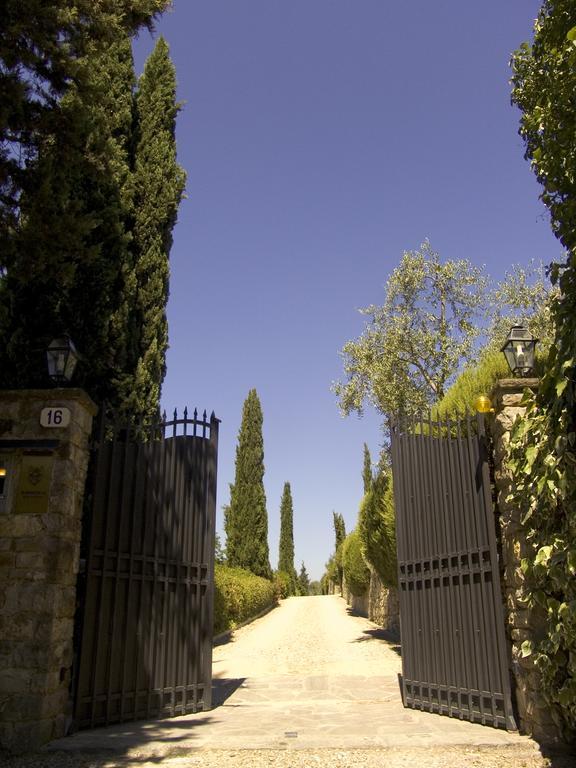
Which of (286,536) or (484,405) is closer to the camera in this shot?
(484,405)

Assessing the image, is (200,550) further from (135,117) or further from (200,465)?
(135,117)

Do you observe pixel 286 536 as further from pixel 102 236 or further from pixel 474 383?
pixel 102 236

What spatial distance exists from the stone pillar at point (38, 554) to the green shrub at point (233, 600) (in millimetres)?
9816

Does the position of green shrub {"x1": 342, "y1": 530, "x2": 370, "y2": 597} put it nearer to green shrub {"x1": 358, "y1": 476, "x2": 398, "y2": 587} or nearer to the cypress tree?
green shrub {"x1": 358, "y1": 476, "x2": 398, "y2": 587}

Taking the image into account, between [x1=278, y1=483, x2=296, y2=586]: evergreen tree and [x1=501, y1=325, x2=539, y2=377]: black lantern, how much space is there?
40236 mm

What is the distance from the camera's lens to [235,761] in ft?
14.5

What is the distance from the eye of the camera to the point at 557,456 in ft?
14.5

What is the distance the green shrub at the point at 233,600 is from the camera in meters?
14.9

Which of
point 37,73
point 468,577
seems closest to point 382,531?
point 468,577

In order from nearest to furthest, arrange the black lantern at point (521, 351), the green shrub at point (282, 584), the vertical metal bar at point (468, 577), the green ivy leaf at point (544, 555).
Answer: the green ivy leaf at point (544, 555), the vertical metal bar at point (468, 577), the black lantern at point (521, 351), the green shrub at point (282, 584)

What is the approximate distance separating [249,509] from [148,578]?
929 inches

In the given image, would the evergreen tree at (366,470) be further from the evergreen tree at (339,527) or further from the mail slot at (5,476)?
the mail slot at (5,476)

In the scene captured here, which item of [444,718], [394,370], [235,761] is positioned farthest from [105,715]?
[394,370]

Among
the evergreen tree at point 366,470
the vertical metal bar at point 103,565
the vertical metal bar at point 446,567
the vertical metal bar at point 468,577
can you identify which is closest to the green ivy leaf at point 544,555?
the vertical metal bar at point 468,577
